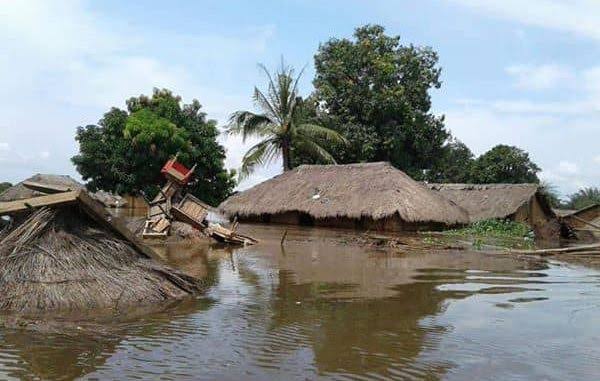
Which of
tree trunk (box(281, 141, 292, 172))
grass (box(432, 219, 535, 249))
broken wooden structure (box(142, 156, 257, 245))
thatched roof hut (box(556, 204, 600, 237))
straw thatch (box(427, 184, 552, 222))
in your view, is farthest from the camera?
tree trunk (box(281, 141, 292, 172))

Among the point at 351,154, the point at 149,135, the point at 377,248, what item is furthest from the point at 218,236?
the point at 351,154

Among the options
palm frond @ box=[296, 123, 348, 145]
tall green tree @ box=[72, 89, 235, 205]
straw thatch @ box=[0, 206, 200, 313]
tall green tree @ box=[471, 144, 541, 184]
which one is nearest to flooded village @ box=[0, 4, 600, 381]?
straw thatch @ box=[0, 206, 200, 313]

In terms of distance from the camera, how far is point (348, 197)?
2448 cm

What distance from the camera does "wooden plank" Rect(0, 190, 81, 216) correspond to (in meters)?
7.26

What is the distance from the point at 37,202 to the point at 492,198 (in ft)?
74.6

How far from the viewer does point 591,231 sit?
27.3 metres

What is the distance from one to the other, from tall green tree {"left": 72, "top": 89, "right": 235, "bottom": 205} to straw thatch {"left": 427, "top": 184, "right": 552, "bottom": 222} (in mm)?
11761

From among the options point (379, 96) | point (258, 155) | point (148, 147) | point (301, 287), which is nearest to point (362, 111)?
point (379, 96)

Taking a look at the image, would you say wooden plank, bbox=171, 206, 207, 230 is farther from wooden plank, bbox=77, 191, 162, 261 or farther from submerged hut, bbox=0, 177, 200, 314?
submerged hut, bbox=0, 177, 200, 314

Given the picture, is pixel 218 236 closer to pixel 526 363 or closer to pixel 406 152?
pixel 526 363

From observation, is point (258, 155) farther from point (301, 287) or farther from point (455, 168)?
point (301, 287)

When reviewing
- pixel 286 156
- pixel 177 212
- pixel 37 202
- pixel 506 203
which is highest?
pixel 286 156

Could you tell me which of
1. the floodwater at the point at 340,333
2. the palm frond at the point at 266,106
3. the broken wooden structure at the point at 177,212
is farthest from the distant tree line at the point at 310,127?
the floodwater at the point at 340,333

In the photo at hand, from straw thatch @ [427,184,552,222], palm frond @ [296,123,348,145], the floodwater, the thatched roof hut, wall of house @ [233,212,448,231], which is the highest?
palm frond @ [296,123,348,145]
